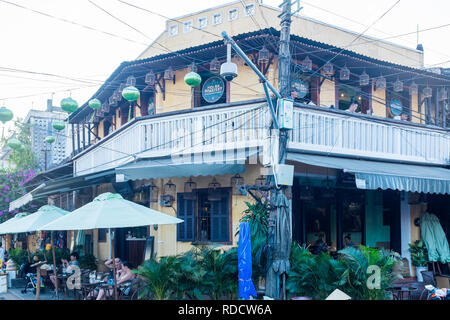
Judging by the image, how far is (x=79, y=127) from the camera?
79.8ft

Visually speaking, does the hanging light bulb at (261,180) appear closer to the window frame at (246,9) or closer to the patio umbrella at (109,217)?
the patio umbrella at (109,217)

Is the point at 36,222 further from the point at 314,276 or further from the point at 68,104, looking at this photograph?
the point at 314,276

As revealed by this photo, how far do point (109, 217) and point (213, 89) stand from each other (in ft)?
22.0

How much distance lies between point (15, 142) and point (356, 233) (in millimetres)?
12225

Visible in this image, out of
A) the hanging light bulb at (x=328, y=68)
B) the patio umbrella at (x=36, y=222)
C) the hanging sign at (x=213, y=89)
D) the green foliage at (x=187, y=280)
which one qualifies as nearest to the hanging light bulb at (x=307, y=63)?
the hanging light bulb at (x=328, y=68)

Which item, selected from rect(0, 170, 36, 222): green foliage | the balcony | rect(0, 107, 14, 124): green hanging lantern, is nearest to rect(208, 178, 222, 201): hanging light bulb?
the balcony

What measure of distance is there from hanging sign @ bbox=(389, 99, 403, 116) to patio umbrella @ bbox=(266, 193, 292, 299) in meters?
8.13

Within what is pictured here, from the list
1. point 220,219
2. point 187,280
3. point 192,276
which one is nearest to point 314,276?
point 192,276

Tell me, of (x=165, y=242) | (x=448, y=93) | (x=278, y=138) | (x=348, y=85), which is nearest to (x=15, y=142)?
(x=165, y=242)

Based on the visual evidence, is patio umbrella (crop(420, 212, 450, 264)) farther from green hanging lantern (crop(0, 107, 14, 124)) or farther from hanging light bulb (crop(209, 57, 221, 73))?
green hanging lantern (crop(0, 107, 14, 124))

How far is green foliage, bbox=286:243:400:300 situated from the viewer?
8.49 metres

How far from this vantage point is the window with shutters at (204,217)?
13.0 meters
